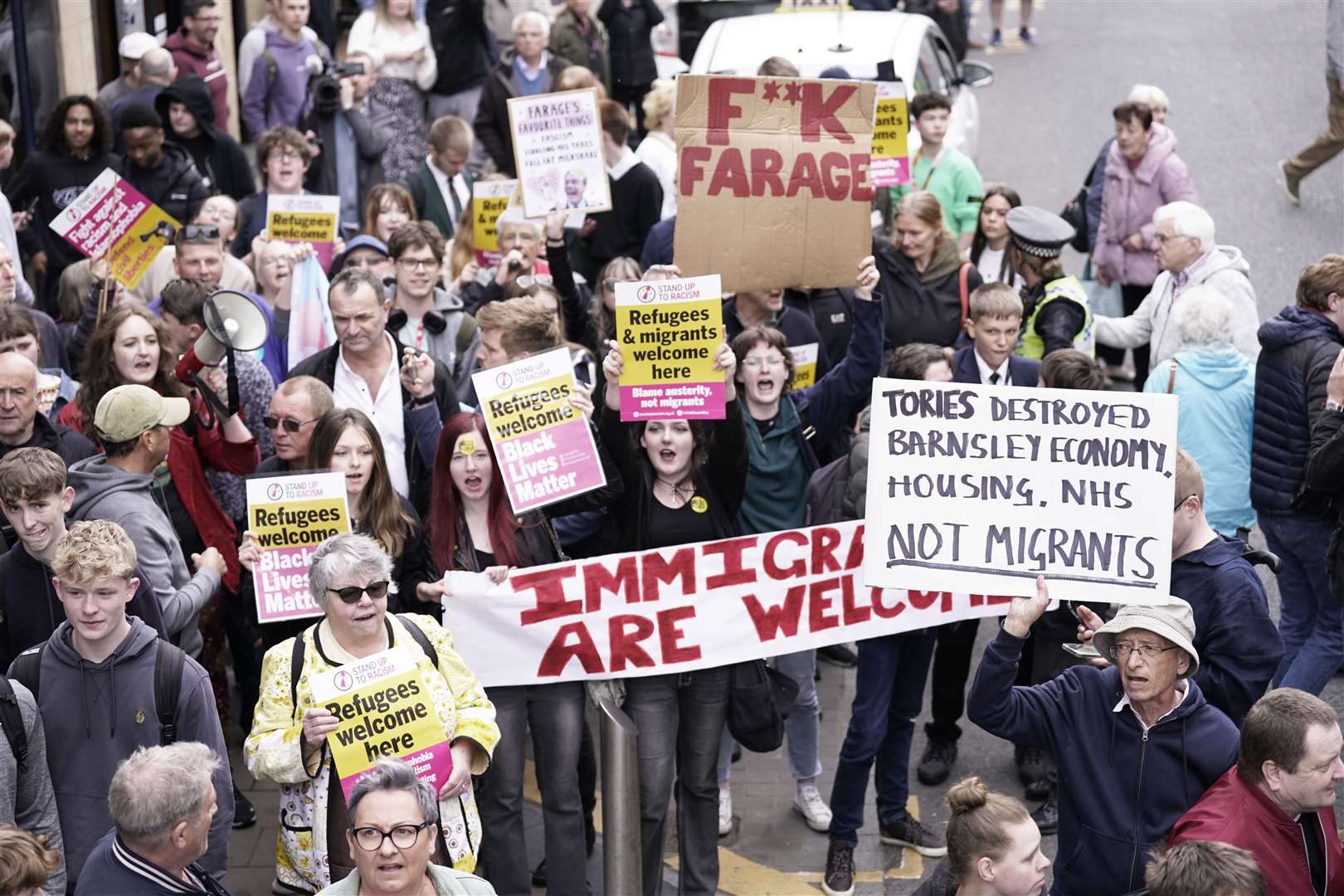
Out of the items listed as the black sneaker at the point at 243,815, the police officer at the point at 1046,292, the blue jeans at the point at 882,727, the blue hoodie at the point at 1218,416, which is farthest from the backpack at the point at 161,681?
the police officer at the point at 1046,292

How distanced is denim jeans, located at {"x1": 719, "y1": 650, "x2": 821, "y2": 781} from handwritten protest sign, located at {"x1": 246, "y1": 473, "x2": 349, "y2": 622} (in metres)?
2.04

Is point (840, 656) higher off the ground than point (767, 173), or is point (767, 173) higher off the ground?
point (767, 173)

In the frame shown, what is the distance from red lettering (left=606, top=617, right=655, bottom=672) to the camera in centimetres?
643

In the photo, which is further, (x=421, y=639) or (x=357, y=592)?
(x=421, y=639)

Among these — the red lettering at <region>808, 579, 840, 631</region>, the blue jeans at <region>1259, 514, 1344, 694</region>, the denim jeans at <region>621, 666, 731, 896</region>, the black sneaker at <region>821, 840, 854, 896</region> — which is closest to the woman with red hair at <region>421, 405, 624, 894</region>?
the denim jeans at <region>621, 666, 731, 896</region>

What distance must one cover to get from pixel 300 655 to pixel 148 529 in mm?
1027

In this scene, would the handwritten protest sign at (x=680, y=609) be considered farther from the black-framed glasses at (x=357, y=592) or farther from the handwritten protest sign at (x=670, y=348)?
the black-framed glasses at (x=357, y=592)

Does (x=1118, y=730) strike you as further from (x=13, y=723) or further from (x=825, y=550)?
(x=13, y=723)

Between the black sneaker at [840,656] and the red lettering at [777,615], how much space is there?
6.71 feet

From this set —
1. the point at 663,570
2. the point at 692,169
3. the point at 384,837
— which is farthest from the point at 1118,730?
the point at 692,169

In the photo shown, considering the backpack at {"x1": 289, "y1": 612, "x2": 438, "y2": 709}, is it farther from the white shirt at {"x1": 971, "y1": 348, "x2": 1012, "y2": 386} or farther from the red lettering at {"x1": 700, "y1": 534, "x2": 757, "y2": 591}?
the white shirt at {"x1": 971, "y1": 348, "x2": 1012, "y2": 386}

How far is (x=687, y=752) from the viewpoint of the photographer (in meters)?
6.48

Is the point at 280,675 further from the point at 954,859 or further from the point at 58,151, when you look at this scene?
the point at 58,151

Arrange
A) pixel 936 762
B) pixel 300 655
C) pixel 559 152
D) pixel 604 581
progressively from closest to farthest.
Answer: pixel 300 655
pixel 604 581
pixel 936 762
pixel 559 152
